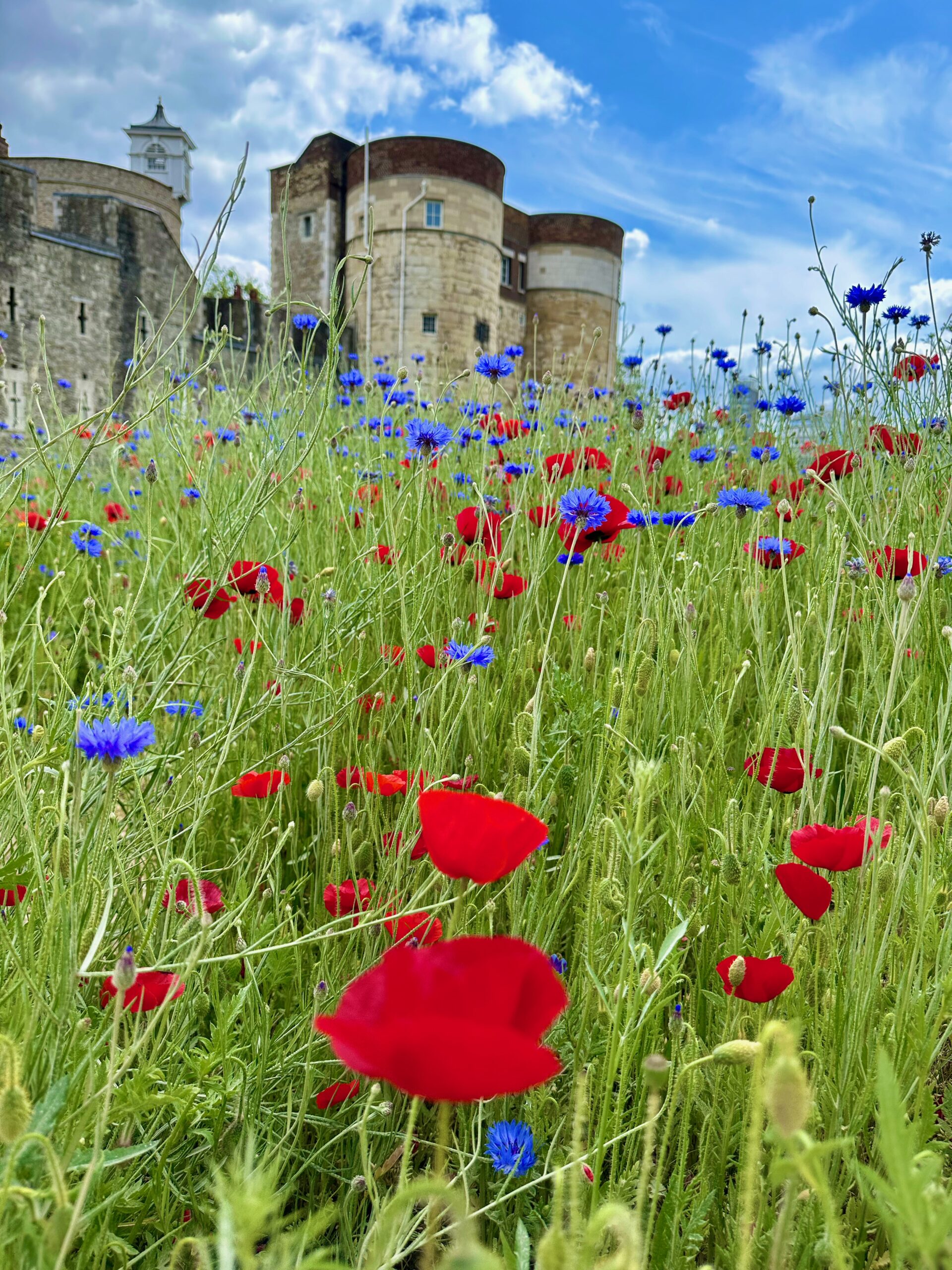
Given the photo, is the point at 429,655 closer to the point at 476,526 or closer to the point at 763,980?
the point at 476,526

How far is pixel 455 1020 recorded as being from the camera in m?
0.31

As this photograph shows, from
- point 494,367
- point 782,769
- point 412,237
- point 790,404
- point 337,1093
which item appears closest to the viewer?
point 337,1093

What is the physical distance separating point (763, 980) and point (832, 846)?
0.13 m

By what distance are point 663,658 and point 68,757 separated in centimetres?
80

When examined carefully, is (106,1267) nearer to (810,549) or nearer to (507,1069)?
(507,1069)

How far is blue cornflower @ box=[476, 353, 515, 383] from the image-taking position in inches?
71.1

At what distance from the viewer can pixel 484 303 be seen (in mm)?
20453

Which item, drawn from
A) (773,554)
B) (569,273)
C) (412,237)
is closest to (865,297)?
(773,554)

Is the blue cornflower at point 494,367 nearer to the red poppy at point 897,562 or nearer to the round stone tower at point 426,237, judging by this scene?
the red poppy at point 897,562

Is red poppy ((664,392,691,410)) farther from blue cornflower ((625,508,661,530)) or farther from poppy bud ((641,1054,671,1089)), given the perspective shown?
poppy bud ((641,1054,671,1089))

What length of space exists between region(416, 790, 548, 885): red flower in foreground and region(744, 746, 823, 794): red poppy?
46cm

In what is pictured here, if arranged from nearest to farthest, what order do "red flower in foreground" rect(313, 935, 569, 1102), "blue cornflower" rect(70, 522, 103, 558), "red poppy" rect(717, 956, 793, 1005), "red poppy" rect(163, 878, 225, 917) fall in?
"red flower in foreground" rect(313, 935, 569, 1102)
"red poppy" rect(717, 956, 793, 1005)
"red poppy" rect(163, 878, 225, 917)
"blue cornflower" rect(70, 522, 103, 558)

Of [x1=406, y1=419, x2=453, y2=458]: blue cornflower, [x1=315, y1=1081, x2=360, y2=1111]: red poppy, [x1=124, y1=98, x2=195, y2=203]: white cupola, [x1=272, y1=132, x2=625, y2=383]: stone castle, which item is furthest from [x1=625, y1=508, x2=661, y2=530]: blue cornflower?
[x1=124, y1=98, x2=195, y2=203]: white cupola

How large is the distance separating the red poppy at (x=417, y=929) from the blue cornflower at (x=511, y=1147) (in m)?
0.19
